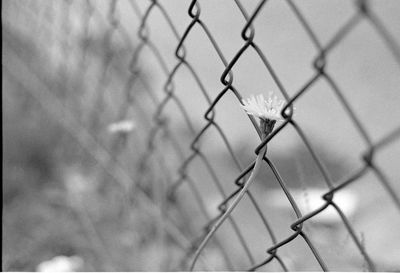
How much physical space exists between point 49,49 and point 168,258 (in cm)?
99

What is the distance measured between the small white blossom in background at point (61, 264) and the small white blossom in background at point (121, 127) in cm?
34

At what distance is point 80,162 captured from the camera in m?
1.45

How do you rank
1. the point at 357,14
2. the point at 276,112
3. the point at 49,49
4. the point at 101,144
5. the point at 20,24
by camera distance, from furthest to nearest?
the point at 20,24 → the point at 49,49 → the point at 101,144 → the point at 276,112 → the point at 357,14

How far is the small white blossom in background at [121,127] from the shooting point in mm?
1272

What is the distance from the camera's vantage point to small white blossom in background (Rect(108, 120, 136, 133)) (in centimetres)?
127

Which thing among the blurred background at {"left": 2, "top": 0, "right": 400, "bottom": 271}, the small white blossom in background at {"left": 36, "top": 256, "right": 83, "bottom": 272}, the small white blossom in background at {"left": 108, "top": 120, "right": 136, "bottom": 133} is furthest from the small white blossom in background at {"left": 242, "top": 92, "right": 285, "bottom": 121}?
the small white blossom in background at {"left": 108, "top": 120, "right": 136, "bottom": 133}

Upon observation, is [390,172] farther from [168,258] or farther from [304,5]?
[168,258]

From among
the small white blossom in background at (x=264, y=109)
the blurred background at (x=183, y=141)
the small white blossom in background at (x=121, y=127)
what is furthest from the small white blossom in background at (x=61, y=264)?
the small white blossom in background at (x=264, y=109)

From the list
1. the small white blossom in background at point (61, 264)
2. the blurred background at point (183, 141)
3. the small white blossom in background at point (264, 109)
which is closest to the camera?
the small white blossom in background at point (264, 109)

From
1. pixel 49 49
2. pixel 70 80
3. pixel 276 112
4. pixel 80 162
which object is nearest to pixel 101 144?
pixel 80 162

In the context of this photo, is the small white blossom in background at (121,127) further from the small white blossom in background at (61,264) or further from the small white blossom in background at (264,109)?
the small white blossom in background at (264,109)

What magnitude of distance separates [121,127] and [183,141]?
210mm

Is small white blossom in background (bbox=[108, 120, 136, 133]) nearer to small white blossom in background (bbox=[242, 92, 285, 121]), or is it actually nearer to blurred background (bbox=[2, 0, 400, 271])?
blurred background (bbox=[2, 0, 400, 271])

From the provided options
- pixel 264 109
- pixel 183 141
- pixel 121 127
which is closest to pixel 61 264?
pixel 121 127
